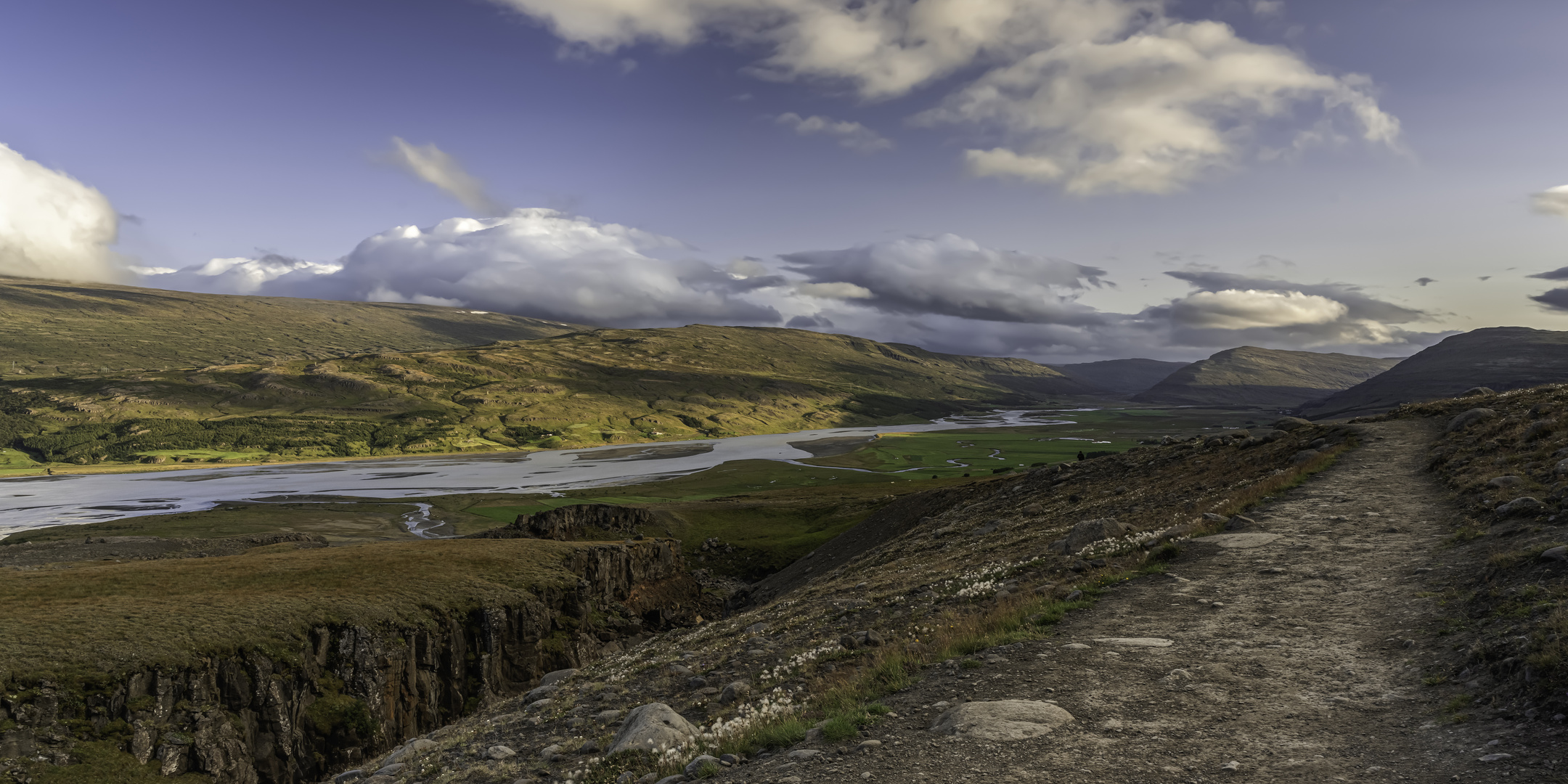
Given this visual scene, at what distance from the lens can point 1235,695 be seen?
11352 mm

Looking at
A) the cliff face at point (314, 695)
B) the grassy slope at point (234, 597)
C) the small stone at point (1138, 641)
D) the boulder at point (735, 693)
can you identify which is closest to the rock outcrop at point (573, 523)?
the grassy slope at point (234, 597)

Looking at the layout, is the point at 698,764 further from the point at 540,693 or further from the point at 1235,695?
the point at 540,693

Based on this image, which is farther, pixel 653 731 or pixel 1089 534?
pixel 1089 534

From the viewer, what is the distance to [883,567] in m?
38.6

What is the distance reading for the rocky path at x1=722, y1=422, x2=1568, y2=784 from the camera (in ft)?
29.2

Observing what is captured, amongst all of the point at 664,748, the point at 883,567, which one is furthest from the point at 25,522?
the point at 664,748

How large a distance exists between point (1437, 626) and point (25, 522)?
211340 millimetres

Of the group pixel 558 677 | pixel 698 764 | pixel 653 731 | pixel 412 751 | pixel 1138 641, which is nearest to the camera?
pixel 698 764

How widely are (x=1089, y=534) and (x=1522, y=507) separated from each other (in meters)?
11.7

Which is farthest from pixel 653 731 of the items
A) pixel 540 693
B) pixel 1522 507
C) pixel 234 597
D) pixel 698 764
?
pixel 234 597

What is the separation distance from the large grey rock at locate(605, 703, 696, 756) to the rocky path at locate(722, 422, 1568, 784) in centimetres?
249

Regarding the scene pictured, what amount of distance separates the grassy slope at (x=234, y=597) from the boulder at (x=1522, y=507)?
51480 millimetres

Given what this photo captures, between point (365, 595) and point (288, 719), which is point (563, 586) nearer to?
point (365, 595)

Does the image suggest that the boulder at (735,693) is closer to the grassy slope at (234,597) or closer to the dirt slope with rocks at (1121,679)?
the dirt slope with rocks at (1121,679)
